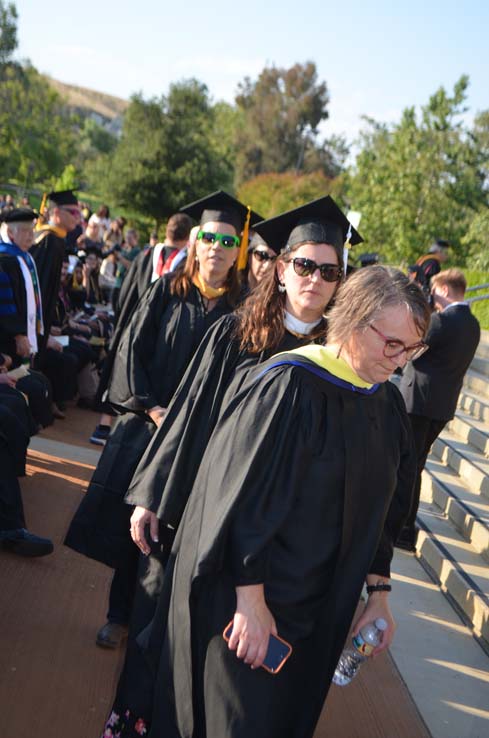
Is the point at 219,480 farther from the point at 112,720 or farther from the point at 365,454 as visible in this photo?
the point at 112,720

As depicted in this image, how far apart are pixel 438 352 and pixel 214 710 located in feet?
14.5

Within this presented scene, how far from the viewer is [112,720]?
2.84 m

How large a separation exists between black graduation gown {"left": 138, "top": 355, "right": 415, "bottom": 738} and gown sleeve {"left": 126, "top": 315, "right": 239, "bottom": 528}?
0.39 m

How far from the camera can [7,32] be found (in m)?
50.0

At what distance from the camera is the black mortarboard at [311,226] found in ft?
9.61

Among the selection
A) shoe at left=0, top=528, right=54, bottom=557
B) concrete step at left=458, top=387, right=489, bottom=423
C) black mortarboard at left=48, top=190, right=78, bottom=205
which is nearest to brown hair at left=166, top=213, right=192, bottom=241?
black mortarboard at left=48, top=190, right=78, bottom=205

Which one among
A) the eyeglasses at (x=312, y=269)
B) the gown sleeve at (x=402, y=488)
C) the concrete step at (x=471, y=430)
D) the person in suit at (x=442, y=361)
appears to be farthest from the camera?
the concrete step at (x=471, y=430)

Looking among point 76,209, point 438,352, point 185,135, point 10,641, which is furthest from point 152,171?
point 10,641

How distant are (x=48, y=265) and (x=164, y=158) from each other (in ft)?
101

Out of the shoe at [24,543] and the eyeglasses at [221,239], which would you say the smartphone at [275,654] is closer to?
the eyeglasses at [221,239]

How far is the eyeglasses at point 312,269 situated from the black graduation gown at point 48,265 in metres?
4.89

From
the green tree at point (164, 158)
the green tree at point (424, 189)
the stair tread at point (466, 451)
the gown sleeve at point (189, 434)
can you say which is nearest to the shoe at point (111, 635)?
the gown sleeve at point (189, 434)

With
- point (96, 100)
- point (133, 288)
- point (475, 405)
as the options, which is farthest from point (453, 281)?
point (96, 100)

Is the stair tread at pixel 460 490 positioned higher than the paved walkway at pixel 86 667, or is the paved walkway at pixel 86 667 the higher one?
the stair tread at pixel 460 490
